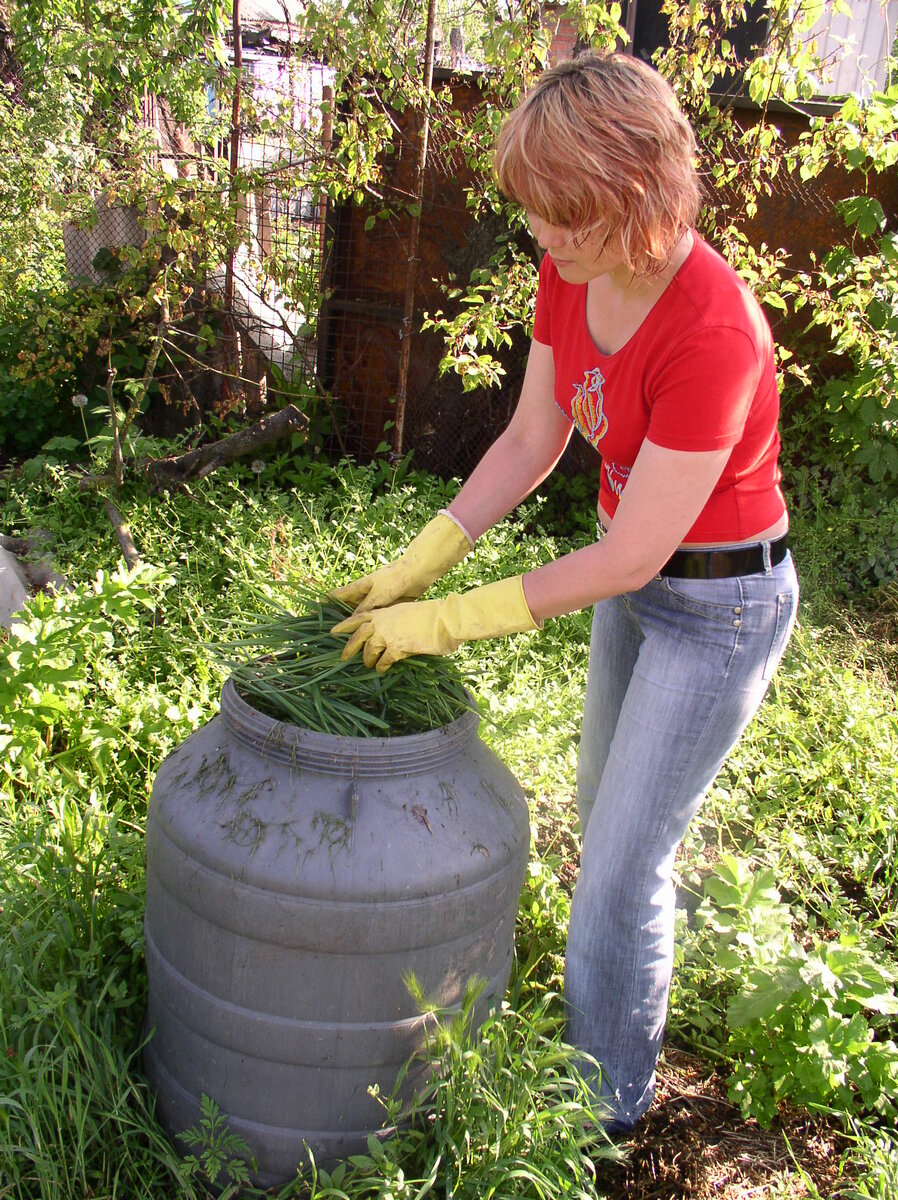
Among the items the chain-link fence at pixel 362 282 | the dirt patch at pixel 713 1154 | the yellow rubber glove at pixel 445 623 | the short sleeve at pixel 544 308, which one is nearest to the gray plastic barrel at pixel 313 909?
the yellow rubber glove at pixel 445 623

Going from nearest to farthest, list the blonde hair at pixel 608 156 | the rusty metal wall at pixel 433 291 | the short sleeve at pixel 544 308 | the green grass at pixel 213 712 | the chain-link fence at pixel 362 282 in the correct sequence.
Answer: the blonde hair at pixel 608 156
the green grass at pixel 213 712
the short sleeve at pixel 544 308
the chain-link fence at pixel 362 282
the rusty metal wall at pixel 433 291

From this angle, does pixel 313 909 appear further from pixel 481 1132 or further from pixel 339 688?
pixel 481 1132

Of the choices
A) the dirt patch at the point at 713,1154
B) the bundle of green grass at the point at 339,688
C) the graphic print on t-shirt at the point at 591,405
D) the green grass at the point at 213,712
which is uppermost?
the graphic print on t-shirt at the point at 591,405

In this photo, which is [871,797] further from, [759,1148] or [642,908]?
[642,908]

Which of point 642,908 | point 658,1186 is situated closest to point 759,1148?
point 658,1186

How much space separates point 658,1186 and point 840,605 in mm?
3318

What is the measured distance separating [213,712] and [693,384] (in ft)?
6.13

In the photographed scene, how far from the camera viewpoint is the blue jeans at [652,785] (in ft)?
5.79

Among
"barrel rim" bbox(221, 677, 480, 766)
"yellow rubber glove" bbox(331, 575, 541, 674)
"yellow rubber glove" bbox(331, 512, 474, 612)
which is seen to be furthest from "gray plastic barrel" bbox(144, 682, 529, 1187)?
"yellow rubber glove" bbox(331, 512, 474, 612)

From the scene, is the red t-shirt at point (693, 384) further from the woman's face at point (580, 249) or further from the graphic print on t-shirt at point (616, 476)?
the woman's face at point (580, 249)

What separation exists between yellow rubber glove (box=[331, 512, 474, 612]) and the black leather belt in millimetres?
445

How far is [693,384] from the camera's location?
1532 millimetres

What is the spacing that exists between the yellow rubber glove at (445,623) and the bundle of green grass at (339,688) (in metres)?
0.05

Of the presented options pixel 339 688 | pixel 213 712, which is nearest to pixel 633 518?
pixel 339 688
